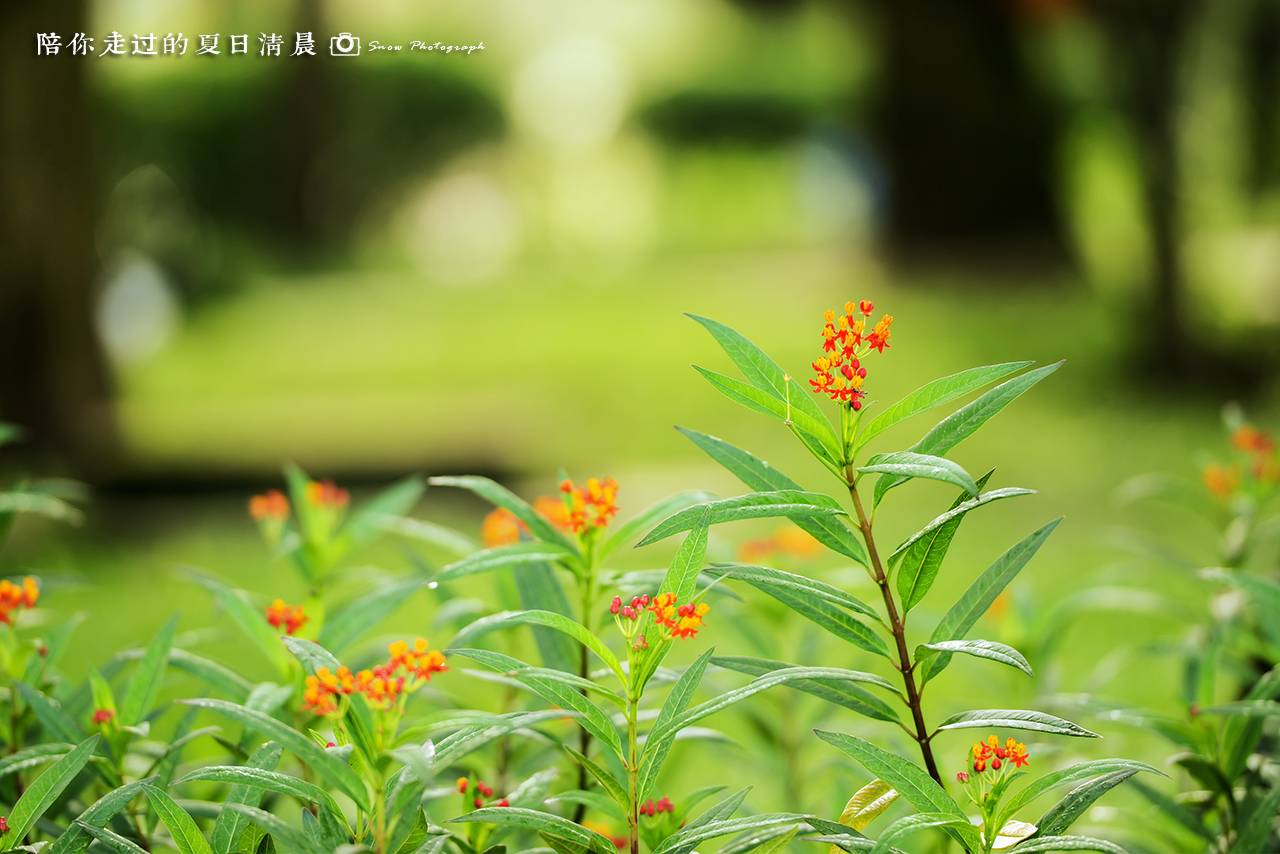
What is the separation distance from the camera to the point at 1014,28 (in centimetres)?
789

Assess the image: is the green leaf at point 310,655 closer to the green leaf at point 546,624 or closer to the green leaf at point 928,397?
the green leaf at point 546,624

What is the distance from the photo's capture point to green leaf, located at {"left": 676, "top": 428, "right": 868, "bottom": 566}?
105 centimetres

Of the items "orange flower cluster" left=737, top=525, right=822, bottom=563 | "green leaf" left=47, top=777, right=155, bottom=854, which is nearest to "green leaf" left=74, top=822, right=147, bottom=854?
"green leaf" left=47, top=777, right=155, bottom=854

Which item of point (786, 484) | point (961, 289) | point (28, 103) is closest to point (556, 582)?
point (786, 484)

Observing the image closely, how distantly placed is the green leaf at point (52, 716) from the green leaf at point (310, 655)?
1.22ft

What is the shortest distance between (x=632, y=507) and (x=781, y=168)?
401 inches

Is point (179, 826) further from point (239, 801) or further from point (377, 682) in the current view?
point (377, 682)

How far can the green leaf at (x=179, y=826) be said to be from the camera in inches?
39.3

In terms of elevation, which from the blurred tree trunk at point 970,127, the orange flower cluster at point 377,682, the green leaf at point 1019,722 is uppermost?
the blurred tree trunk at point 970,127

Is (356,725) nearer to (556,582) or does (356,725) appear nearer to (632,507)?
(556,582)

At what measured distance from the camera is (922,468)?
0.94 meters

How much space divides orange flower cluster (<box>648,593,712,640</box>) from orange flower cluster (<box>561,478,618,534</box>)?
0.19 meters

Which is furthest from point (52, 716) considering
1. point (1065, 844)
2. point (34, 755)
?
point (1065, 844)

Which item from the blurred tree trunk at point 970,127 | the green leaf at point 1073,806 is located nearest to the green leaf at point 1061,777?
the green leaf at point 1073,806
